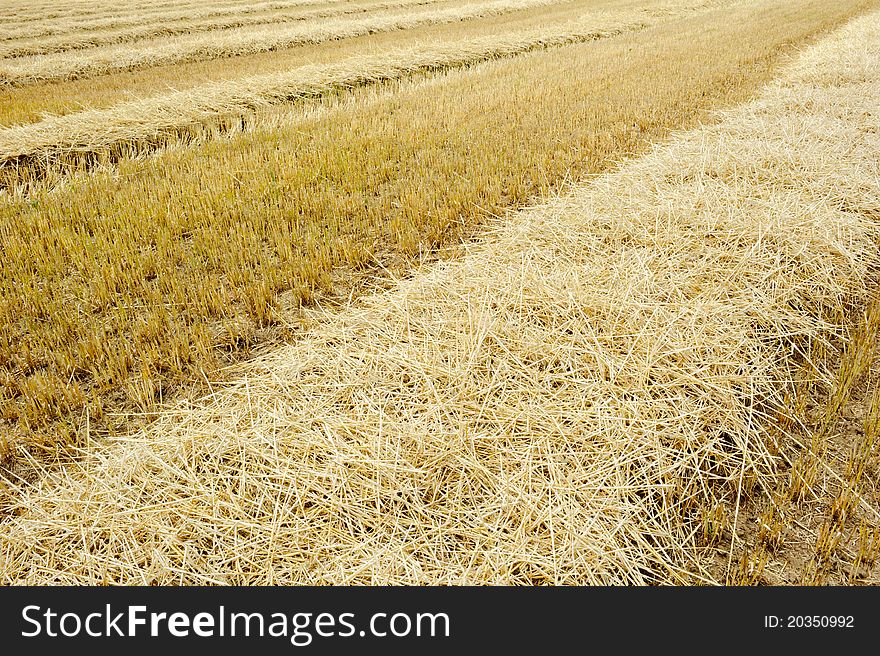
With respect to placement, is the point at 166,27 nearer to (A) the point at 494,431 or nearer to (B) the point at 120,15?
(B) the point at 120,15

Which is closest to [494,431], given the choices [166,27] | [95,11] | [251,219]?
[251,219]

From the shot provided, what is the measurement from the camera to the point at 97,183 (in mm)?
5707

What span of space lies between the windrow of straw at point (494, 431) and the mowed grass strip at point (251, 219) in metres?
0.52

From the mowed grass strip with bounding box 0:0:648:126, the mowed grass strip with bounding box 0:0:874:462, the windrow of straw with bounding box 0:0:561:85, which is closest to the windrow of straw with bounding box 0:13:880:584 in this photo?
the mowed grass strip with bounding box 0:0:874:462

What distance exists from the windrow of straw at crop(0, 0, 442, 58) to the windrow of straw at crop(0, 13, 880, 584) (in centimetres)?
1785

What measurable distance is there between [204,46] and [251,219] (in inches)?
546

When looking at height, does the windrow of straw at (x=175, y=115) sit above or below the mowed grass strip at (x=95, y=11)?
below

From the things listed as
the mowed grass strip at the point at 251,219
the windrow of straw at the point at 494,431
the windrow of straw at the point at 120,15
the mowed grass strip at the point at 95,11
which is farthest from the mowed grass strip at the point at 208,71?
the windrow of straw at the point at 494,431

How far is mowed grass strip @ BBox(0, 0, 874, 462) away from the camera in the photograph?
302 centimetres

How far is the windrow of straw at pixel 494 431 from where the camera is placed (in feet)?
6.46

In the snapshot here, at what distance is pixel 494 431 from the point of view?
2.43 m

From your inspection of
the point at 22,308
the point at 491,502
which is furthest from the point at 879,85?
the point at 22,308

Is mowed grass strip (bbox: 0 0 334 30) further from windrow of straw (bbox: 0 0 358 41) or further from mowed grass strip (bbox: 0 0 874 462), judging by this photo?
mowed grass strip (bbox: 0 0 874 462)

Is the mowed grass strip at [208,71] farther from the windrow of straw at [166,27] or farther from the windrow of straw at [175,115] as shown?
the windrow of straw at [166,27]
